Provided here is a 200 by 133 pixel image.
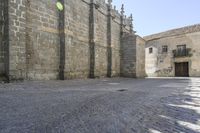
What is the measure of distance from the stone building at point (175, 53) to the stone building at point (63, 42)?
11626 mm

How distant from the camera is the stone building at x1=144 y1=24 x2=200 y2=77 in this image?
25469mm

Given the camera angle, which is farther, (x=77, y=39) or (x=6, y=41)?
(x=77, y=39)

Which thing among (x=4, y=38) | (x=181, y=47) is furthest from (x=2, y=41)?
(x=181, y=47)

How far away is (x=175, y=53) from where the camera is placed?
1067 inches

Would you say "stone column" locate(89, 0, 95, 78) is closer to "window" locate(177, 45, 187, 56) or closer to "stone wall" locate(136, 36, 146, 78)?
"stone wall" locate(136, 36, 146, 78)

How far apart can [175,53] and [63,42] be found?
21380 millimetres

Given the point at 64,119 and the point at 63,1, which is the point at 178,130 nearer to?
the point at 64,119

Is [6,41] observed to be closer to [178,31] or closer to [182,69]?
[182,69]

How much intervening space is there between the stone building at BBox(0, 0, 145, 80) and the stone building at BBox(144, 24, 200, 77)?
11626mm

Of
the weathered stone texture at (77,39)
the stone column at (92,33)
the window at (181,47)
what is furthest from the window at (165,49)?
the weathered stone texture at (77,39)

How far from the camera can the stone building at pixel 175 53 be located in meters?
25.5

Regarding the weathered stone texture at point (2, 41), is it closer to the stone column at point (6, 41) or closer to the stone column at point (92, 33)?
the stone column at point (6, 41)

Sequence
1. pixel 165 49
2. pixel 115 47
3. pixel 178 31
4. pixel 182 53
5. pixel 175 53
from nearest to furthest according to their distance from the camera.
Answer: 1. pixel 115 47
2. pixel 182 53
3. pixel 175 53
4. pixel 178 31
5. pixel 165 49

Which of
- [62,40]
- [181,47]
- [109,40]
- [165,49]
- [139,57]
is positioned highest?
[181,47]
